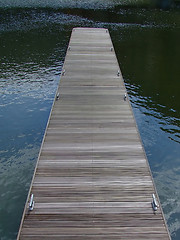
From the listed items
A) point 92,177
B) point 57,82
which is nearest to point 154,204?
point 92,177

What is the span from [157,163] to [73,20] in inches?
1519

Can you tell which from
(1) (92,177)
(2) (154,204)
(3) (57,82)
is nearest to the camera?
(2) (154,204)

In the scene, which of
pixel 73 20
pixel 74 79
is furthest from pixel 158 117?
pixel 73 20

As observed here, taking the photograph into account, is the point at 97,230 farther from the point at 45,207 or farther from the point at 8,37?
the point at 8,37

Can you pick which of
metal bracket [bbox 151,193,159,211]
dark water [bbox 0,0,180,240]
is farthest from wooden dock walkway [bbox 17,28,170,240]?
dark water [bbox 0,0,180,240]

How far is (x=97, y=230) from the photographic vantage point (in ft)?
28.2

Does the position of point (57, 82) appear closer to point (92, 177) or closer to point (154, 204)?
point (92, 177)

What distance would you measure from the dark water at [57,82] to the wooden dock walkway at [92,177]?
3.53 m

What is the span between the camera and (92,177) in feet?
35.6

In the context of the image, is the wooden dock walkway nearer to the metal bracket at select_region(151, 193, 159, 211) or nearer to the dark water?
the metal bracket at select_region(151, 193, 159, 211)

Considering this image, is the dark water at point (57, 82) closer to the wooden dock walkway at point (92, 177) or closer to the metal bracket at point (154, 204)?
the wooden dock walkway at point (92, 177)

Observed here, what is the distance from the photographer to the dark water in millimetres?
14484

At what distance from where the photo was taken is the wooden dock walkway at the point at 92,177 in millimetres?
8680

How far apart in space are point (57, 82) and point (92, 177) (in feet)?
55.7
